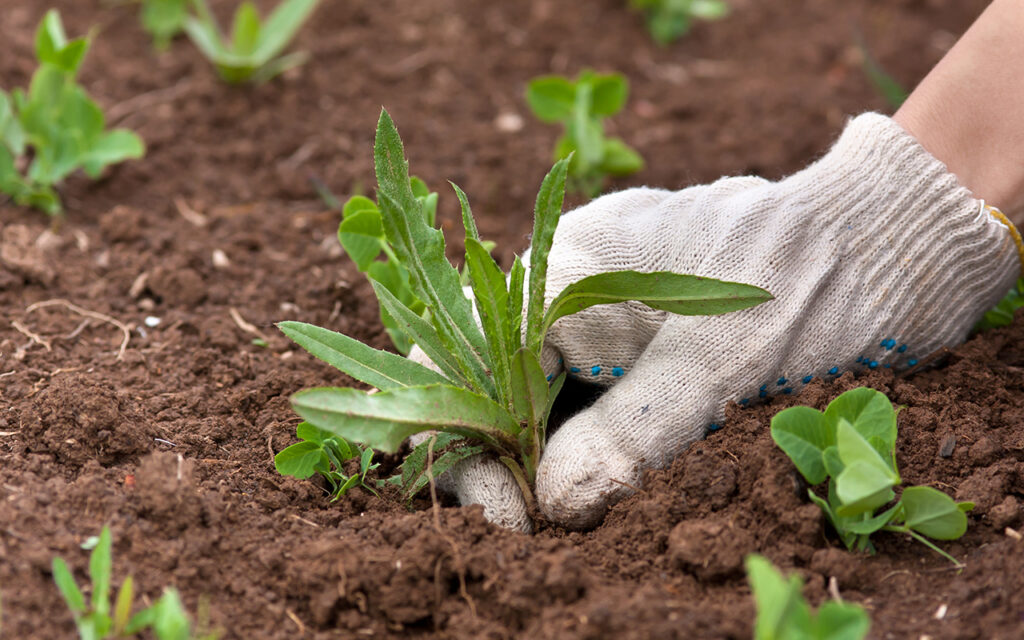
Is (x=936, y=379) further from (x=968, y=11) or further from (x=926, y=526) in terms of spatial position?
(x=968, y=11)

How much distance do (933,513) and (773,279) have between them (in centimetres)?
57

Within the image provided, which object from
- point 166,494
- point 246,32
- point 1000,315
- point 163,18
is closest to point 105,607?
point 166,494

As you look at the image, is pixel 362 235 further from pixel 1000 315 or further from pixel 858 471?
pixel 1000 315

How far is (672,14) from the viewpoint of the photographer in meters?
4.06

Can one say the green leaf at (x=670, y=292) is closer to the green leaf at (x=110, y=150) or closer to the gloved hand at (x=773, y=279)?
the gloved hand at (x=773, y=279)

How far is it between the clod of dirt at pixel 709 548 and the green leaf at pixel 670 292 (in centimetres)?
36

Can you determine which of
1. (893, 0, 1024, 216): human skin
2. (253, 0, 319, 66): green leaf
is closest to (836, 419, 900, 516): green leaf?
(893, 0, 1024, 216): human skin

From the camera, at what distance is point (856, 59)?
4.03 meters

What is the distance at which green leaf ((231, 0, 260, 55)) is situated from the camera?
3.35 m

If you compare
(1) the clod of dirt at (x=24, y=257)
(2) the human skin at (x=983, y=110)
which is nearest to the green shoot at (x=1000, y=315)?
(2) the human skin at (x=983, y=110)

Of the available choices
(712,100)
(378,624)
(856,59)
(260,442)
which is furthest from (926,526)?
(856,59)

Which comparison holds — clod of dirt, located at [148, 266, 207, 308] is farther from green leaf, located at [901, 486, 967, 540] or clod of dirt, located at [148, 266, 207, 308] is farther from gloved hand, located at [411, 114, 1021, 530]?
green leaf, located at [901, 486, 967, 540]

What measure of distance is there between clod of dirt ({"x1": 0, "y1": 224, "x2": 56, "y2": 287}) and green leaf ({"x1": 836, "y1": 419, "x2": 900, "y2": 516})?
1.89m

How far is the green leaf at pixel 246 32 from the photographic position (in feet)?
11.0
